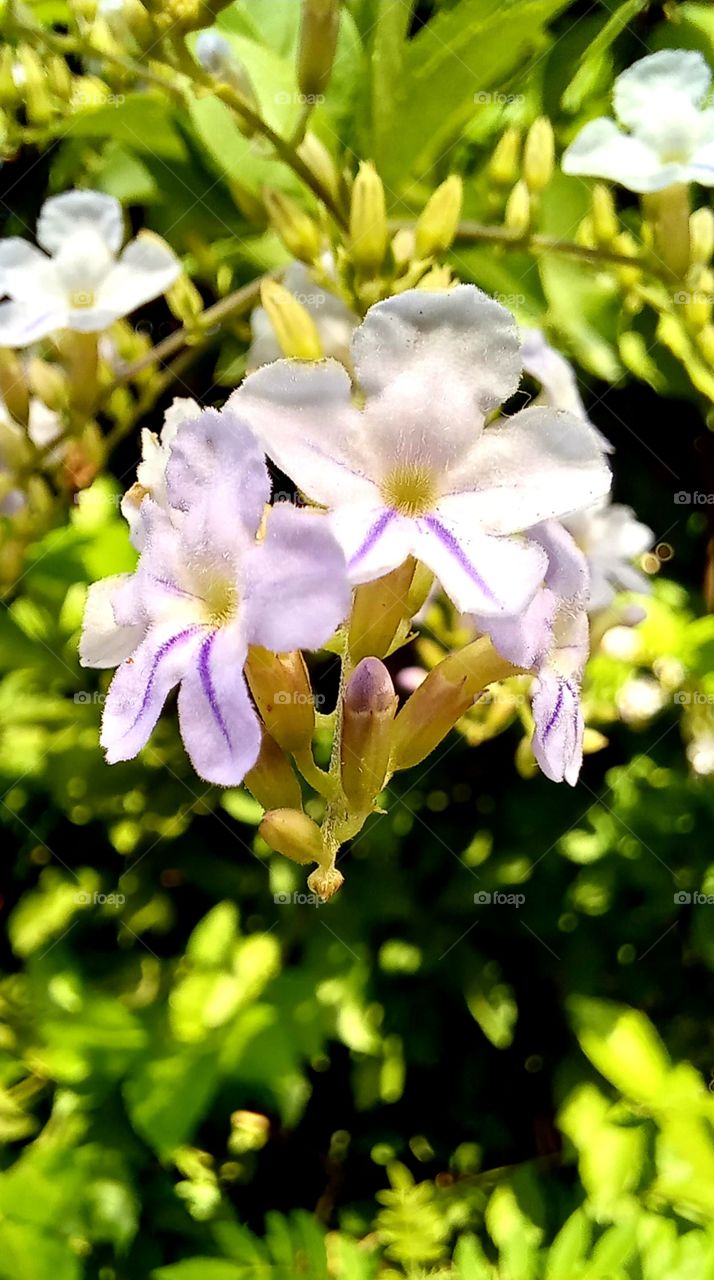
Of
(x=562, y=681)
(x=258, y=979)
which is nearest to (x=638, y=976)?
(x=258, y=979)

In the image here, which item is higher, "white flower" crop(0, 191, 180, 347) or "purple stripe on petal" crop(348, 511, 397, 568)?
"white flower" crop(0, 191, 180, 347)

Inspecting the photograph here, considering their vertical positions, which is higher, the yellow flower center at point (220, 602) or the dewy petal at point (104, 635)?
the yellow flower center at point (220, 602)

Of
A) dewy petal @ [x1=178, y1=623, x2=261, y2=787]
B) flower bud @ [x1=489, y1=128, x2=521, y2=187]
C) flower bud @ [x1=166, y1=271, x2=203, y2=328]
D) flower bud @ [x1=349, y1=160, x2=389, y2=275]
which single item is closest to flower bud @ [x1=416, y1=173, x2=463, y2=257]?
flower bud @ [x1=349, y1=160, x2=389, y2=275]

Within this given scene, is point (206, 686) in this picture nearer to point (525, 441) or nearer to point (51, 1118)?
point (525, 441)

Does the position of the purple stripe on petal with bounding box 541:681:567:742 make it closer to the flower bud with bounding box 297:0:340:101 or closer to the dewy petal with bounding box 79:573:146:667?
the dewy petal with bounding box 79:573:146:667

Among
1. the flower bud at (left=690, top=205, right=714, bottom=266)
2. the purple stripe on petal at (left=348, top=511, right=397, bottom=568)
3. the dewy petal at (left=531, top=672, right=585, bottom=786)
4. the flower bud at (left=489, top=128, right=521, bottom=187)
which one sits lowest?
the flower bud at (left=690, top=205, right=714, bottom=266)

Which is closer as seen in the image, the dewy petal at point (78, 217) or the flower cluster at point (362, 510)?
the flower cluster at point (362, 510)

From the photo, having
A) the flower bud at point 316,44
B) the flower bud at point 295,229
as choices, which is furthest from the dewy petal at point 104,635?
the flower bud at point 316,44

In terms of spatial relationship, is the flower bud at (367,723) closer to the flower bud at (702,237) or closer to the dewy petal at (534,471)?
the dewy petal at (534,471)
